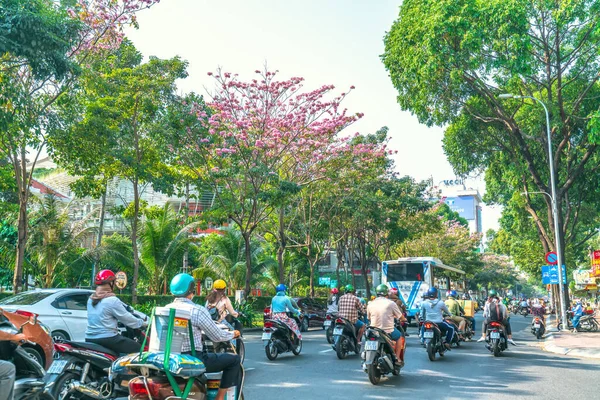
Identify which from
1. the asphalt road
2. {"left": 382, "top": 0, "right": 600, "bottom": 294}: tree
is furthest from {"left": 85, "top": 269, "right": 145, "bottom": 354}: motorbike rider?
{"left": 382, "top": 0, "right": 600, "bottom": 294}: tree

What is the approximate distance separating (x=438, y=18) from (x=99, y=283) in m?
16.1

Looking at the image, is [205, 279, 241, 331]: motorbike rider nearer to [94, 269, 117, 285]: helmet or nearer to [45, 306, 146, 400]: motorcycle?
[94, 269, 117, 285]: helmet

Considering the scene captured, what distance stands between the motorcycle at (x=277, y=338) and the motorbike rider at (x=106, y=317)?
6.25m

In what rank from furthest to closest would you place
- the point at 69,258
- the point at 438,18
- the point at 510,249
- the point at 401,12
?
the point at 510,249 → the point at 69,258 → the point at 401,12 → the point at 438,18

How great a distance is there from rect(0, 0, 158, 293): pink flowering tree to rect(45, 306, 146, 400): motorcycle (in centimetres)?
674

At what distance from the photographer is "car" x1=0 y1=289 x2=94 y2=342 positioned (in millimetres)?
10898

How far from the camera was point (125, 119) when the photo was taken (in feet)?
63.8

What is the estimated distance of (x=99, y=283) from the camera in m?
6.43

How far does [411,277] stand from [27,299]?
18.0 m

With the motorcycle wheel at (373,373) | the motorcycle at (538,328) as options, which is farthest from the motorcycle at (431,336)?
the motorcycle at (538,328)

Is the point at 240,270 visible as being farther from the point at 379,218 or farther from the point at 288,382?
the point at 288,382

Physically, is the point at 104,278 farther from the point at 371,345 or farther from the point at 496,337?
→ the point at 496,337

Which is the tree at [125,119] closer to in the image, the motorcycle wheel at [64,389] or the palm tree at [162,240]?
the palm tree at [162,240]

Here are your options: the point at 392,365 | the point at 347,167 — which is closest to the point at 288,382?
the point at 392,365
